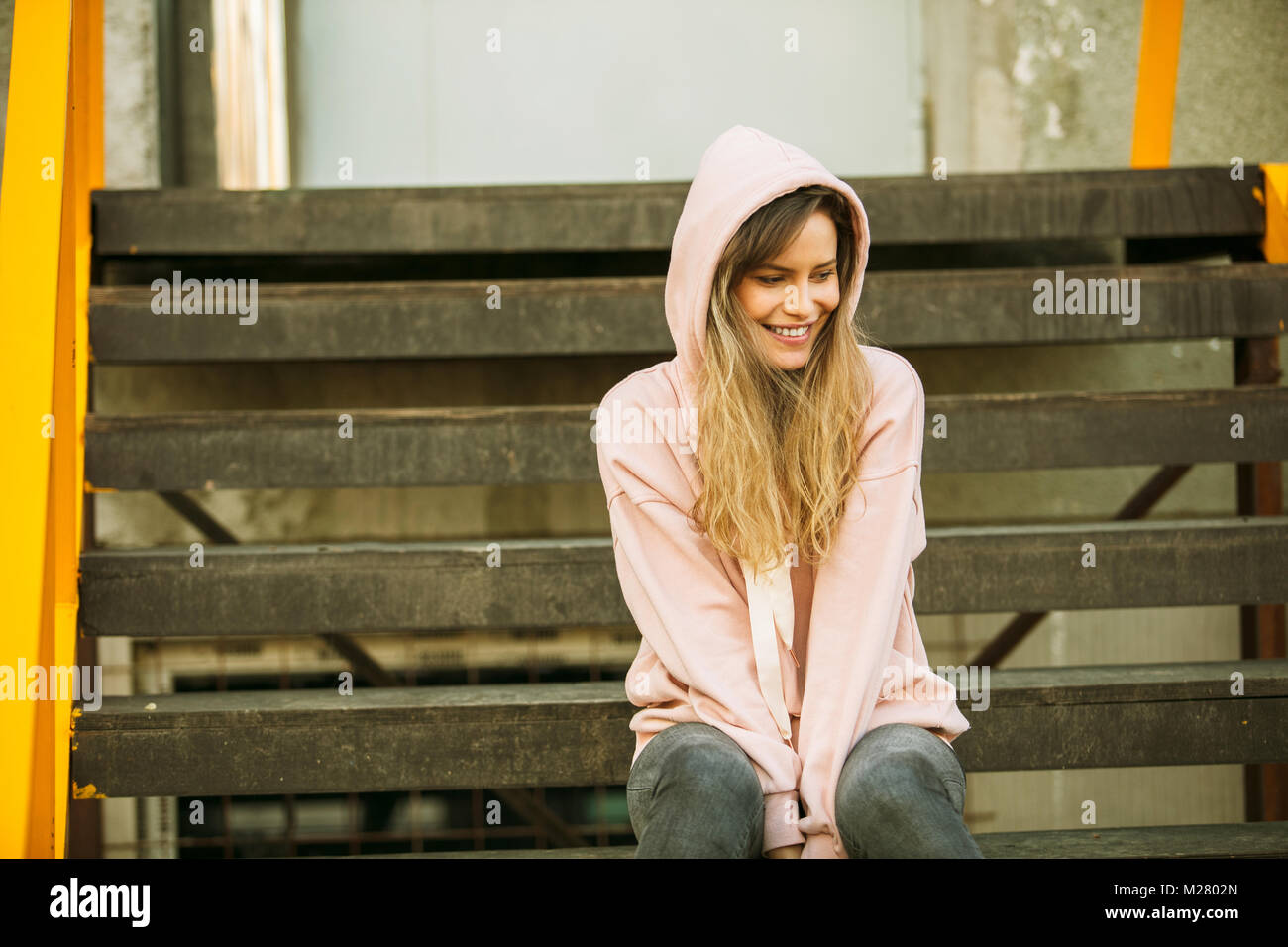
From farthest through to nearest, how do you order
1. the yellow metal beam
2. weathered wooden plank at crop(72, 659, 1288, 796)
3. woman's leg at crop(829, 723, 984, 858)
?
the yellow metal beam → weathered wooden plank at crop(72, 659, 1288, 796) → woman's leg at crop(829, 723, 984, 858)

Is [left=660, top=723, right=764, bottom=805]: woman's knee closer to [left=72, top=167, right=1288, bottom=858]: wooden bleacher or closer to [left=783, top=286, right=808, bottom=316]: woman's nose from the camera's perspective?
[left=72, top=167, right=1288, bottom=858]: wooden bleacher

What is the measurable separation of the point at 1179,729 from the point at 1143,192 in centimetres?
131

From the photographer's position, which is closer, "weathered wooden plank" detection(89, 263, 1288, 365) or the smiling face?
the smiling face

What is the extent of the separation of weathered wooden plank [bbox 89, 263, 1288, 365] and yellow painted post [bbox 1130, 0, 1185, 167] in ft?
1.86

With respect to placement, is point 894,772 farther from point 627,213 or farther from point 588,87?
point 588,87

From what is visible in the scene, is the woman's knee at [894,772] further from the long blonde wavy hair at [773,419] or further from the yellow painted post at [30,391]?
the yellow painted post at [30,391]

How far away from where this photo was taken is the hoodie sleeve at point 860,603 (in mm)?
1504

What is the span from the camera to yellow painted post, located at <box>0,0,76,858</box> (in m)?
1.76

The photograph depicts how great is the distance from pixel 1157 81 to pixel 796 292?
1832 mm

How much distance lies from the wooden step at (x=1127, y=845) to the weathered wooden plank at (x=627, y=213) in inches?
54.6

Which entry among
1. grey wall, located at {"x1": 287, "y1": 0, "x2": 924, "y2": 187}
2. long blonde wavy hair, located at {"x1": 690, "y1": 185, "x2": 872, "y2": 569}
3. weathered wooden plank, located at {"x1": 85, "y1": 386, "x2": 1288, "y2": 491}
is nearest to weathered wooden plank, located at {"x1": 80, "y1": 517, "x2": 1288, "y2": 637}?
weathered wooden plank, located at {"x1": 85, "y1": 386, "x2": 1288, "y2": 491}

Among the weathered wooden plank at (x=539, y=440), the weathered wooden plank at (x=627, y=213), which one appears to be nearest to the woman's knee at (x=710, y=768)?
the weathered wooden plank at (x=539, y=440)
